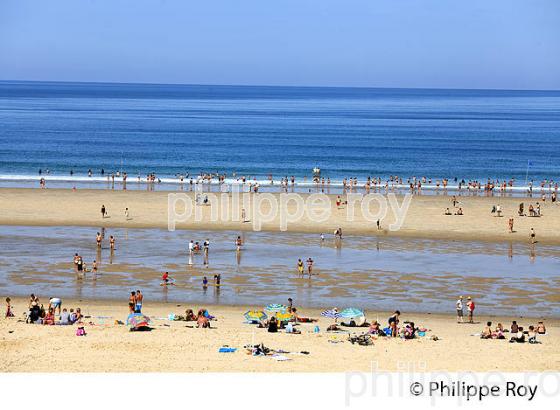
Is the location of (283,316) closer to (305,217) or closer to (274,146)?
(305,217)

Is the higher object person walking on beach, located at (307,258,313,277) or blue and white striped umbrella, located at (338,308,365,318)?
person walking on beach, located at (307,258,313,277)

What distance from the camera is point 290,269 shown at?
3706cm

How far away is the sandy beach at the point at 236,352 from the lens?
21.9m

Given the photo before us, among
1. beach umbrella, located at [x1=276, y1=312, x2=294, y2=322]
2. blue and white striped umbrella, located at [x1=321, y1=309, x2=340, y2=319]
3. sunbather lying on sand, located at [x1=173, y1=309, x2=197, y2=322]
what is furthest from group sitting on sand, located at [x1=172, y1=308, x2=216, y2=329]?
blue and white striped umbrella, located at [x1=321, y1=309, x2=340, y2=319]

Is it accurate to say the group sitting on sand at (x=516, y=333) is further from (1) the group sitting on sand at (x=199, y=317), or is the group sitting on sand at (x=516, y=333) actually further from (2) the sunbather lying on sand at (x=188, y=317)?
(2) the sunbather lying on sand at (x=188, y=317)

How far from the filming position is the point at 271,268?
122 ft

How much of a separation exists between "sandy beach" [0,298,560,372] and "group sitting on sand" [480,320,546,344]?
347 mm

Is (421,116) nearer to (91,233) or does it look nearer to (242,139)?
(242,139)

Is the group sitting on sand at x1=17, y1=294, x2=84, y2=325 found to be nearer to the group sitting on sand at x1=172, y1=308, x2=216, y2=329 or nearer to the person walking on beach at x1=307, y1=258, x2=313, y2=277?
the group sitting on sand at x1=172, y1=308, x2=216, y2=329

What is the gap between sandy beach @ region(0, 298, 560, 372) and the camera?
71.8ft

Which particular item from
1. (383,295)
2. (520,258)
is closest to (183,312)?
(383,295)

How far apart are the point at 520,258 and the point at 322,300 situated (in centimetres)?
1279

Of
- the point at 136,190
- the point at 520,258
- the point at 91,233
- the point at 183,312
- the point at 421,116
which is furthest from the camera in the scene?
the point at 421,116

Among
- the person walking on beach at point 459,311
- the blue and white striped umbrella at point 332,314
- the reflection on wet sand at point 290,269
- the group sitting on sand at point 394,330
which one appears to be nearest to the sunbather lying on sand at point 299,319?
the blue and white striped umbrella at point 332,314
